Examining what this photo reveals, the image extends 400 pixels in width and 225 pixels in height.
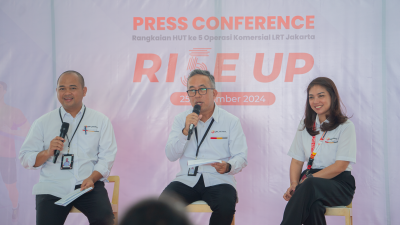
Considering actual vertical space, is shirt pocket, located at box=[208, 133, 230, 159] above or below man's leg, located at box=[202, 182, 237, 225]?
above

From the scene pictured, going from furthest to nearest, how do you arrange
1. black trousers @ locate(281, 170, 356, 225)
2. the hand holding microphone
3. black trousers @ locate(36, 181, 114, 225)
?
the hand holding microphone
black trousers @ locate(36, 181, 114, 225)
black trousers @ locate(281, 170, 356, 225)

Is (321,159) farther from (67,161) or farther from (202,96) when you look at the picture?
(67,161)

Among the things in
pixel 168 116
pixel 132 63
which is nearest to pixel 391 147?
pixel 168 116

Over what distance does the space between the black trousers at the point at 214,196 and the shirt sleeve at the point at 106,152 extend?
53 cm

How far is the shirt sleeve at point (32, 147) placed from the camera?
254 cm

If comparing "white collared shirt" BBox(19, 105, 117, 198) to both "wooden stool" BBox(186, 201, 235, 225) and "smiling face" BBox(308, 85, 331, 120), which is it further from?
"smiling face" BBox(308, 85, 331, 120)

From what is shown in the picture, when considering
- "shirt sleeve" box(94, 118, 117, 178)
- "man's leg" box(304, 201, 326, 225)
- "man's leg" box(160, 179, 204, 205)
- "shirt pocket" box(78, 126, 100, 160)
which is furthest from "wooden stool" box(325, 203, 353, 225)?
"shirt pocket" box(78, 126, 100, 160)

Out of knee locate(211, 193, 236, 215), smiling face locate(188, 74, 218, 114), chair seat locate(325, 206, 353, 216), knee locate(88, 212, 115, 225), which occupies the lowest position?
knee locate(88, 212, 115, 225)

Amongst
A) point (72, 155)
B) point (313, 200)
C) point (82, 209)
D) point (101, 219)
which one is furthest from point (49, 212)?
point (313, 200)

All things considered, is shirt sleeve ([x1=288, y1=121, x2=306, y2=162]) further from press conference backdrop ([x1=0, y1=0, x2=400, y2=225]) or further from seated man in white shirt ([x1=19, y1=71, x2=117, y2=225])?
seated man in white shirt ([x1=19, y1=71, x2=117, y2=225])

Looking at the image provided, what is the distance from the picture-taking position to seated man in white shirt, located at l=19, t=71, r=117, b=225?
2.40 meters

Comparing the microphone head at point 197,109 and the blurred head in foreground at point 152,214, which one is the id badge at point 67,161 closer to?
the microphone head at point 197,109

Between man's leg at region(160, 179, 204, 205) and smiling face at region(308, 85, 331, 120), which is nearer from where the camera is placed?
man's leg at region(160, 179, 204, 205)

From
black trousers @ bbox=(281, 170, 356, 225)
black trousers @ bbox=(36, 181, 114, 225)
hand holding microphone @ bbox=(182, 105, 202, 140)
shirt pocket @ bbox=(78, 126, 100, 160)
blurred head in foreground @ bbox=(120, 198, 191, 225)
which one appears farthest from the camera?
shirt pocket @ bbox=(78, 126, 100, 160)
